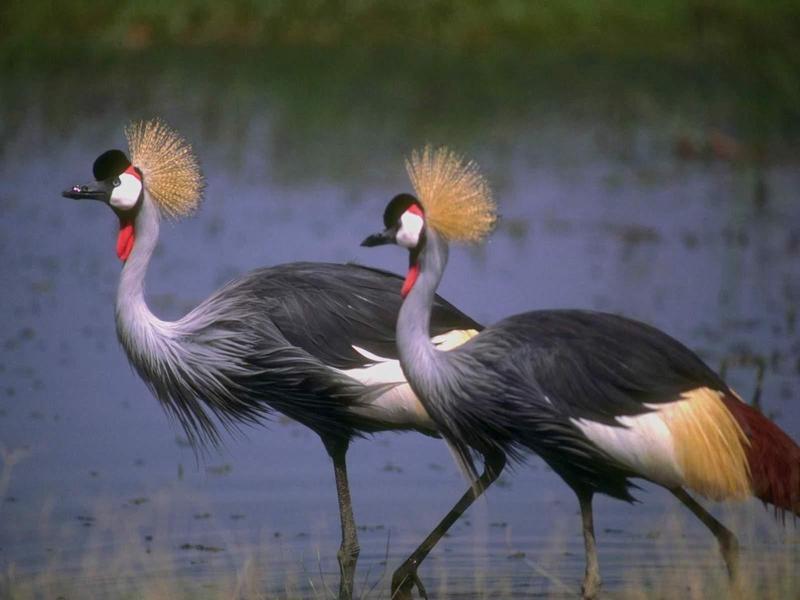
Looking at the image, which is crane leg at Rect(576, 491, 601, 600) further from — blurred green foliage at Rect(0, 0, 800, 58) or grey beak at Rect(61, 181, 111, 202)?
blurred green foliage at Rect(0, 0, 800, 58)

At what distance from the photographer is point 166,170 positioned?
196 inches

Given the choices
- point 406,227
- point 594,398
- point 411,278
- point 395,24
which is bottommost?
point 594,398

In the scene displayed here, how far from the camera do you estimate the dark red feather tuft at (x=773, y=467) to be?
428 centimetres

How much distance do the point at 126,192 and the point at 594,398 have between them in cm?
144

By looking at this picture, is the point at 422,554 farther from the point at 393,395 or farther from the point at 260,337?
the point at 260,337

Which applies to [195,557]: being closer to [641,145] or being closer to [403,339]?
[403,339]

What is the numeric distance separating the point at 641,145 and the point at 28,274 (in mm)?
4796

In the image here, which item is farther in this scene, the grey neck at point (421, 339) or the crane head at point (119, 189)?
the crane head at point (119, 189)

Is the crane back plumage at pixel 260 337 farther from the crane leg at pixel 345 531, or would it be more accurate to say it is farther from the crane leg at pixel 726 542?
the crane leg at pixel 726 542

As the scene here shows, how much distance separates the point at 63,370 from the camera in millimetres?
7336

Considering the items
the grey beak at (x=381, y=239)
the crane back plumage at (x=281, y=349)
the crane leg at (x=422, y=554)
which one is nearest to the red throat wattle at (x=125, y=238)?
the crane back plumage at (x=281, y=349)

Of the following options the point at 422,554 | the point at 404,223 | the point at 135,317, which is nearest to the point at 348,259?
the point at 135,317

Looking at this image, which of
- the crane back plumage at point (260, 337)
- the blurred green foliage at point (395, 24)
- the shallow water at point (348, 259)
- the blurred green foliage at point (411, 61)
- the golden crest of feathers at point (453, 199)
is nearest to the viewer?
the golden crest of feathers at point (453, 199)

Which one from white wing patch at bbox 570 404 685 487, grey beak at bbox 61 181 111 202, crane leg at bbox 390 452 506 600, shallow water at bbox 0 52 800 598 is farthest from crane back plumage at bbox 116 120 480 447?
white wing patch at bbox 570 404 685 487
